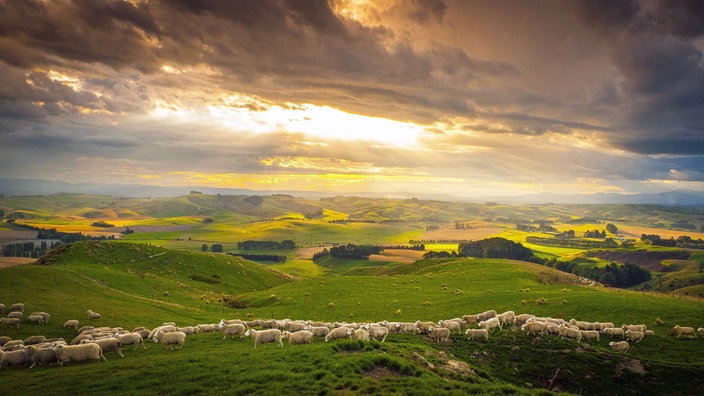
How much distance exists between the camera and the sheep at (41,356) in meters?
19.0

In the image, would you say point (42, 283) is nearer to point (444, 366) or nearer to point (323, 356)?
point (323, 356)

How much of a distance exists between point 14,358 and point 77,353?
10.1 ft

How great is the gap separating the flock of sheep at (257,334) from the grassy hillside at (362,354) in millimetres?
871

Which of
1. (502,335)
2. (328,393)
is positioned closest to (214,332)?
(328,393)

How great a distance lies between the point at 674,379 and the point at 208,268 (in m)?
82.3

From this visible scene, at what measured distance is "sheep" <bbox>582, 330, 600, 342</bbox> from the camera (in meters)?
26.4

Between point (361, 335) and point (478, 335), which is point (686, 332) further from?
point (361, 335)

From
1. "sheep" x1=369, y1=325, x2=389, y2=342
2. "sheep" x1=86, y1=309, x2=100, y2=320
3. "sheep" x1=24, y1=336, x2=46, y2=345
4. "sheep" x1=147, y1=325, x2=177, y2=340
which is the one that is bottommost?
"sheep" x1=86, y1=309, x2=100, y2=320

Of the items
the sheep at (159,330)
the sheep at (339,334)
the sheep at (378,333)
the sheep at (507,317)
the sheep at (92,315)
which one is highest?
the sheep at (339,334)

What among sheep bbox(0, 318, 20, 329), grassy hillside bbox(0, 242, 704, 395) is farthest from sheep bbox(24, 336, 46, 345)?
sheep bbox(0, 318, 20, 329)

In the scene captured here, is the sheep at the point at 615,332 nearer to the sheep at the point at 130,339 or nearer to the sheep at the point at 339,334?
the sheep at the point at 339,334

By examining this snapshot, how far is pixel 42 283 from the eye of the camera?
4291cm

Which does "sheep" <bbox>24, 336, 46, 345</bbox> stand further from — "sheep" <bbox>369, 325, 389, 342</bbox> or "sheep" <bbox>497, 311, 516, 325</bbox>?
"sheep" <bbox>497, 311, 516, 325</bbox>

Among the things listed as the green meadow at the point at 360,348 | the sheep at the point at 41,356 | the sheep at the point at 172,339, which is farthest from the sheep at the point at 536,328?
the sheep at the point at 41,356
